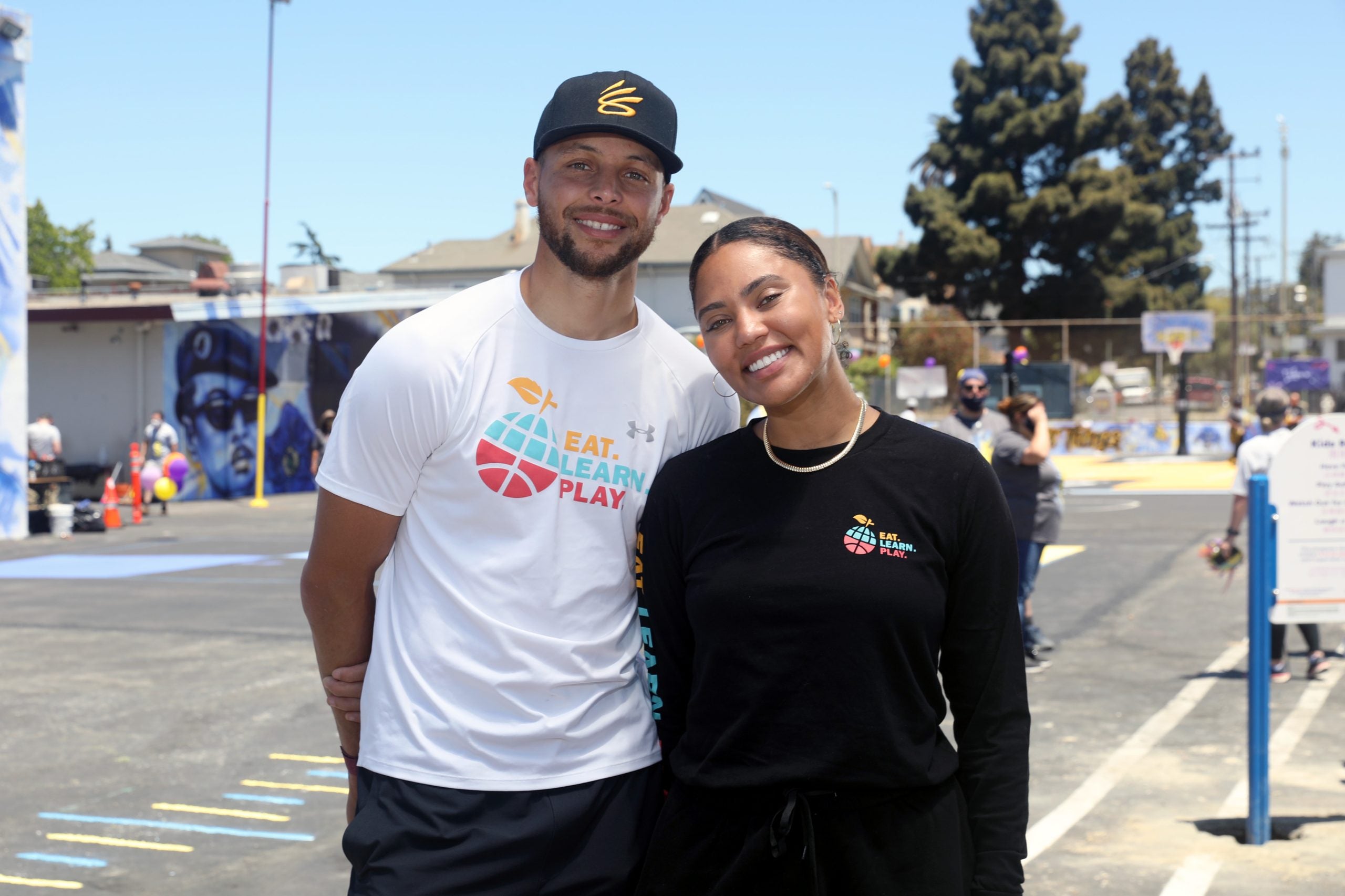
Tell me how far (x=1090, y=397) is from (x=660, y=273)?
1408 cm

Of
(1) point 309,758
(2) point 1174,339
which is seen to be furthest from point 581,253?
(2) point 1174,339

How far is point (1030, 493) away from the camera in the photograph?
9070 mm

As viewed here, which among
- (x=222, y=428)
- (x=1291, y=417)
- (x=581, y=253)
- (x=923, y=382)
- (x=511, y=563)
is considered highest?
(x=923, y=382)

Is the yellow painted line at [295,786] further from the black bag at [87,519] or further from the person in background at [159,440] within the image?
the person in background at [159,440]

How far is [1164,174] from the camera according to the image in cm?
5650

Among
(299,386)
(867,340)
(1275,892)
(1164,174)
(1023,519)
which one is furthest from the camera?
(867,340)

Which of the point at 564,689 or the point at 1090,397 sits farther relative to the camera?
the point at 1090,397

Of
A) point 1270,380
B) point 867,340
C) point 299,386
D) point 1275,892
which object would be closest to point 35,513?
point 299,386

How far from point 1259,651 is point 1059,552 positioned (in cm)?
993

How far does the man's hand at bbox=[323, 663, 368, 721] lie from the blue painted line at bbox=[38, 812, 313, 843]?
319 cm

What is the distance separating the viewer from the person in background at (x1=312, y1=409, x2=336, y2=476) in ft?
79.4

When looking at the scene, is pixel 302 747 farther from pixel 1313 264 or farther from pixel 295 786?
pixel 1313 264

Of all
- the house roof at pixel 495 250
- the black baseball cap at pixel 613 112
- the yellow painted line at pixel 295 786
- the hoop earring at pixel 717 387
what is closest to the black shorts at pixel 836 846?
the hoop earring at pixel 717 387

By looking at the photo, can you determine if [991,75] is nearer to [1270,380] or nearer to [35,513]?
[1270,380]
